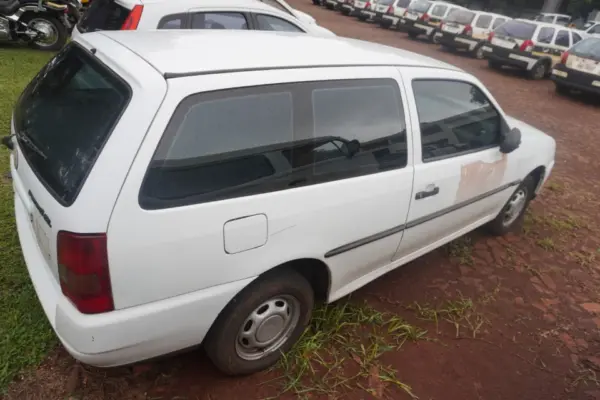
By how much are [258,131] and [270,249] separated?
57cm

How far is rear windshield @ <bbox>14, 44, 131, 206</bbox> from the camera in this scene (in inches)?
76.0

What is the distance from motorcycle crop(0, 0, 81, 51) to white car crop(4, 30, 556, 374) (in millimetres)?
6571

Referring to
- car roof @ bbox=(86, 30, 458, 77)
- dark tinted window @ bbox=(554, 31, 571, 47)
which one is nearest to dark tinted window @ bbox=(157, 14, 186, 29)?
car roof @ bbox=(86, 30, 458, 77)

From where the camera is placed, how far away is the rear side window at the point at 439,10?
17.0 meters

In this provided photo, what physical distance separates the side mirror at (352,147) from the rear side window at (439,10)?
16.4 meters

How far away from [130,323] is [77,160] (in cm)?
71

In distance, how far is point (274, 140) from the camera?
228 cm

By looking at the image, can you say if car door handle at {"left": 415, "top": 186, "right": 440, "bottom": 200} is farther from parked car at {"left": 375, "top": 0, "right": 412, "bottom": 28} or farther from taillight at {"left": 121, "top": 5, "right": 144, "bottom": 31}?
parked car at {"left": 375, "top": 0, "right": 412, "bottom": 28}

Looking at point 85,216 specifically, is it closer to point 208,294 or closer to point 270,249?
point 208,294

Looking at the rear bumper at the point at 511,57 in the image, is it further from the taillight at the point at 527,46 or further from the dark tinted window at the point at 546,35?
the dark tinted window at the point at 546,35

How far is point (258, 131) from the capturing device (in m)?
2.22

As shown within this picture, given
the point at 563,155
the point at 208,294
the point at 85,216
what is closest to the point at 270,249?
the point at 208,294

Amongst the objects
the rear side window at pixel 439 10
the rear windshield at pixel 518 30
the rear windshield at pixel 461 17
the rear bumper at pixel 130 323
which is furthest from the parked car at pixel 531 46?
the rear bumper at pixel 130 323

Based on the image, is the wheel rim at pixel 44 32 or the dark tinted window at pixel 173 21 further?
the wheel rim at pixel 44 32
